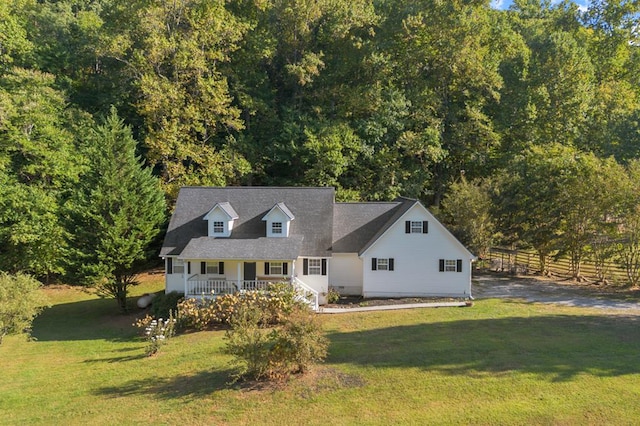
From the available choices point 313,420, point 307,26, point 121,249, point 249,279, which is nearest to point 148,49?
point 307,26

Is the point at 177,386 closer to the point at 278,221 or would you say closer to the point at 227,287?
the point at 227,287

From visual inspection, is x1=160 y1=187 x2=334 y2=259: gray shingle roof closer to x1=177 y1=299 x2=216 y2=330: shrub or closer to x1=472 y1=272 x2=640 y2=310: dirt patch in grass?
x1=177 y1=299 x2=216 y2=330: shrub

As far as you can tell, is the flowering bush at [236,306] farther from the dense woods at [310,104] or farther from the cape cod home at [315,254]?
the dense woods at [310,104]

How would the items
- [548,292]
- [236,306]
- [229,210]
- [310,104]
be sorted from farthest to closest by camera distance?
[310,104] < [548,292] < [229,210] < [236,306]

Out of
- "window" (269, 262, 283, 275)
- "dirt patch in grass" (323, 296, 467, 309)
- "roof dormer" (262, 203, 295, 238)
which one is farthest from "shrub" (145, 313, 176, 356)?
"dirt patch in grass" (323, 296, 467, 309)

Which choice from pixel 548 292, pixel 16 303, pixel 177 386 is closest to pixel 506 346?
pixel 177 386
